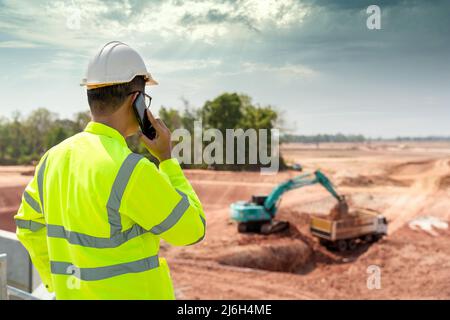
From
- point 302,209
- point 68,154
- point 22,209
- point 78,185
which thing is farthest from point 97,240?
point 302,209

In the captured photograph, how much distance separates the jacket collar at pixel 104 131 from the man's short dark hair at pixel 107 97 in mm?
46

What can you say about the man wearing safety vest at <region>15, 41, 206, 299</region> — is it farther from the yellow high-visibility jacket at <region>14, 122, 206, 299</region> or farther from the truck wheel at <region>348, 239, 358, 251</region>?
the truck wheel at <region>348, 239, 358, 251</region>

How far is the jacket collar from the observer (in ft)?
4.70

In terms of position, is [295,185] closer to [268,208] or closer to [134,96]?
[268,208]

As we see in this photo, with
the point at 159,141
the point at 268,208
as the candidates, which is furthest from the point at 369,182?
the point at 159,141

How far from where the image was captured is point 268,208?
12484mm

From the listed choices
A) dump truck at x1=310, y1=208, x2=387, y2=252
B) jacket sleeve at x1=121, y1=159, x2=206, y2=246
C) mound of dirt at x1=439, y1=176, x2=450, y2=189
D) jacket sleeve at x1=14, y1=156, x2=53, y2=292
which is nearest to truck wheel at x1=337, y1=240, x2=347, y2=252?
dump truck at x1=310, y1=208, x2=387, y2=252

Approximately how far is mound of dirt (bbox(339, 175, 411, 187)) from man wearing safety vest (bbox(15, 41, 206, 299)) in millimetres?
25399

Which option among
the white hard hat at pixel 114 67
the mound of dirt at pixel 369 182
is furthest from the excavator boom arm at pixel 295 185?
the mound of dirt at pixel 369 182

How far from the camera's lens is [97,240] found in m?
1.34

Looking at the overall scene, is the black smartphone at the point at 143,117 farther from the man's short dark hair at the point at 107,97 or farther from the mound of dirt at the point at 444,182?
the mound of dirt at the point at 444,182

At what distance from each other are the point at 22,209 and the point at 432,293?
31.0 ft
